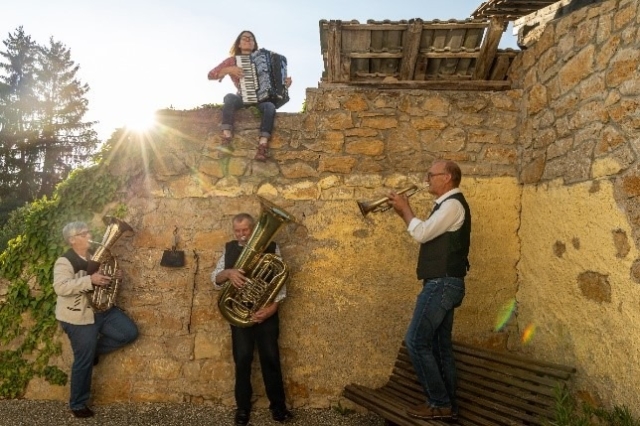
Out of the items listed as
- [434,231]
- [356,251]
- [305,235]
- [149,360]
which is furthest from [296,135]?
[149,360]

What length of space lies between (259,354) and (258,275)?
72 centimetres

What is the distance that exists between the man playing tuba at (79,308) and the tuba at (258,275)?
1.05 m

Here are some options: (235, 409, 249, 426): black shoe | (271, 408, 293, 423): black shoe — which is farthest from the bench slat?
(235, 409, 249, 426): black shoe

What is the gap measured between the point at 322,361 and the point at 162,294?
5.20ft

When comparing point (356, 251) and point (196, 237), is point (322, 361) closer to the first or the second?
point (356, 251)

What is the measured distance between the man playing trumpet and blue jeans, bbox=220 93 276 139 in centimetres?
167

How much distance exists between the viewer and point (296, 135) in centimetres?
449

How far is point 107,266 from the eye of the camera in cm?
412

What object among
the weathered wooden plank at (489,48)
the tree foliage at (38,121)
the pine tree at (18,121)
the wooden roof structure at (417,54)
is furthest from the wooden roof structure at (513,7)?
the pine tree at (18,121)

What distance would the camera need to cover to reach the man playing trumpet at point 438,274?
322cm

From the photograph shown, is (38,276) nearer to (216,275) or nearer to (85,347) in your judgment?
(85,347)

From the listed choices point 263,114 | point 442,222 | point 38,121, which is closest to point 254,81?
point 263,114

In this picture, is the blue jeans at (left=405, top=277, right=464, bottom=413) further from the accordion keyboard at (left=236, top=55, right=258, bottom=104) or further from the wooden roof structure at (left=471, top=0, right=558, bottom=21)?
the wooden roof structure at (left=471, top=0, right=558, bottom=21)

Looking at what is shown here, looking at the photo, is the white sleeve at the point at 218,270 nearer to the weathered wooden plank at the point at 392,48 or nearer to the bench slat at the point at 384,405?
the bench slat at the point at 384,405
